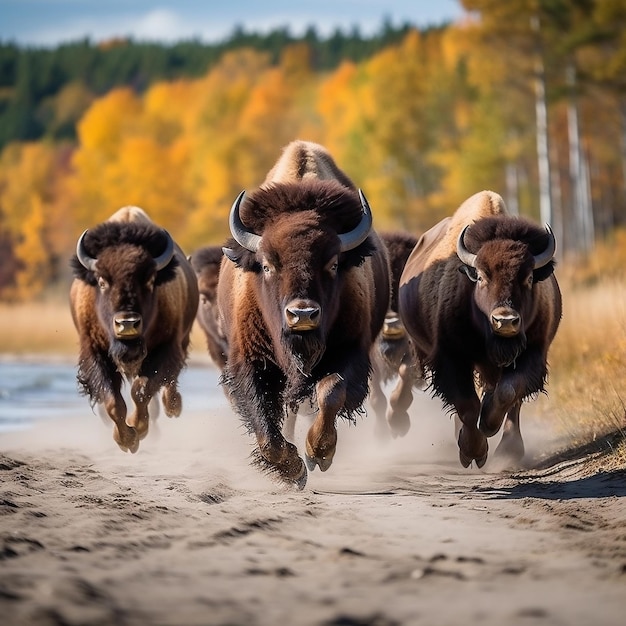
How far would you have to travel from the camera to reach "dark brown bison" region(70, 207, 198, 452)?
31.3ft

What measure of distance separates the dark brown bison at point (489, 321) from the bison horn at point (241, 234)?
1.70m

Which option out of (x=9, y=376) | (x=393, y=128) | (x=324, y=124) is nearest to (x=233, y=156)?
(x=393, y=128)

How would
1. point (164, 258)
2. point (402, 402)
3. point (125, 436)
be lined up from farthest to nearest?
point (402, 402) < point (164, 258) < point (125, 436)

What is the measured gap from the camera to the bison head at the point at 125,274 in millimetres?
9477

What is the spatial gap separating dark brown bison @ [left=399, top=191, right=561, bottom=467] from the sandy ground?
0.52 m

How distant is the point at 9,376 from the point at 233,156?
3092 centimetres

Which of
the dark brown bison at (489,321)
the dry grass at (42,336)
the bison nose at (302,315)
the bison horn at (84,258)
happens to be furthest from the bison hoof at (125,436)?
the dry grass at (42,336)

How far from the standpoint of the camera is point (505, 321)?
781 centimetres

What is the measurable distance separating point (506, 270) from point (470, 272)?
389 mm

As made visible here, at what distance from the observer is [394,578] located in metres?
4.59

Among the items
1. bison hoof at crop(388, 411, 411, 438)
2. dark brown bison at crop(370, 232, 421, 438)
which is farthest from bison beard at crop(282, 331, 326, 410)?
dark brown bison at crop(370, 232, 421, 438)

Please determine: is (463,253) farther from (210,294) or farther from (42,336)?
(42,336)

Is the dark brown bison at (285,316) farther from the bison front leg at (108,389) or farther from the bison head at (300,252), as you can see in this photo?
the bison front leg at (108,389)

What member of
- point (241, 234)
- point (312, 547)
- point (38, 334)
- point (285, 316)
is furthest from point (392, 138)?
point (312, 547)
